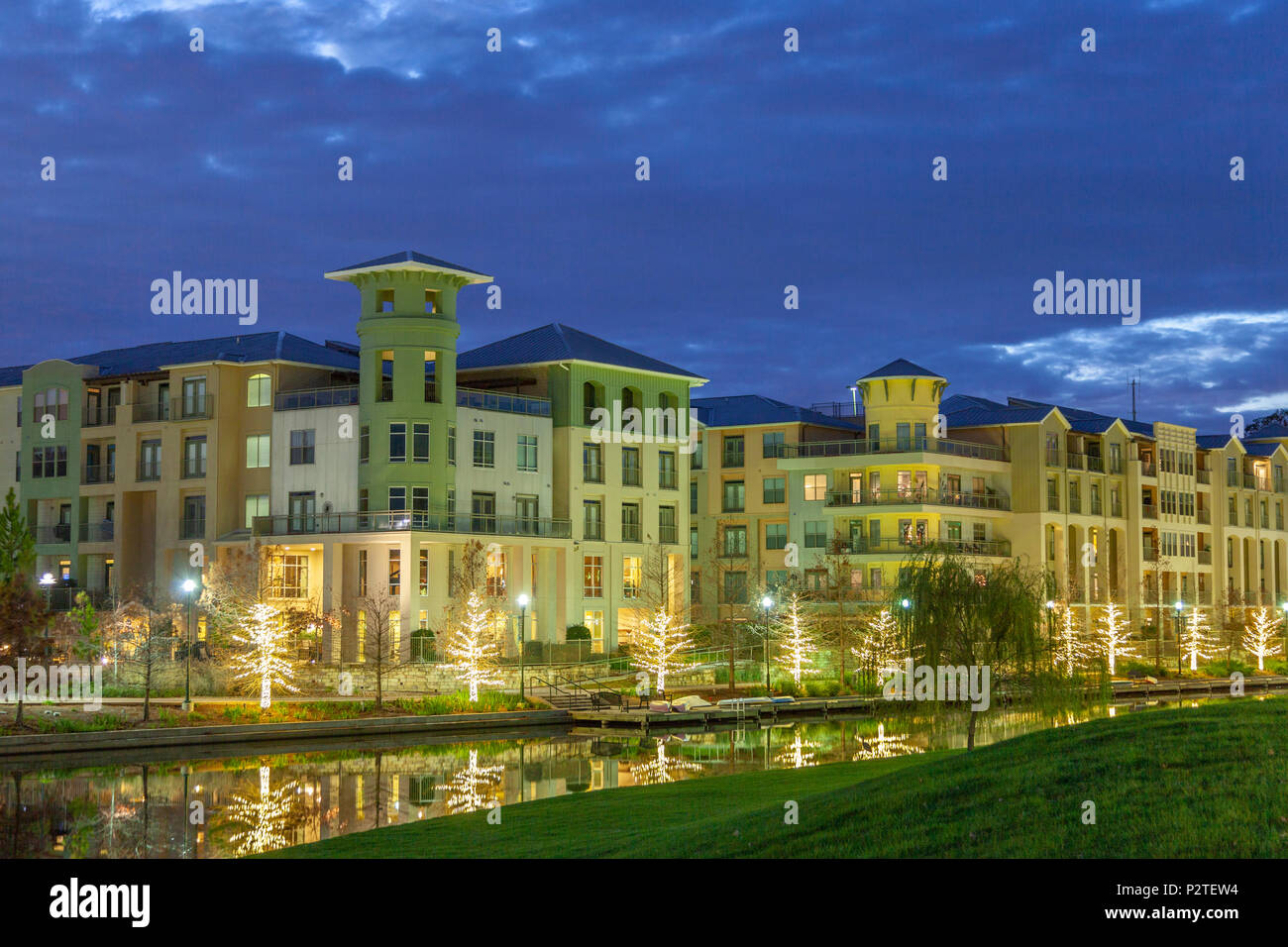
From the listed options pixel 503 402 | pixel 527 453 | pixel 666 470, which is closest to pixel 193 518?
pixel 503 402

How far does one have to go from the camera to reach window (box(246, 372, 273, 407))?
7106 centimetres

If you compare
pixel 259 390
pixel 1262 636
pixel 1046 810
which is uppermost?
pixel 259 390

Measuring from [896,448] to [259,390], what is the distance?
34.2 metres

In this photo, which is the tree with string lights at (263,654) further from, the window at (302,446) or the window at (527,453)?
the window at (527,453)

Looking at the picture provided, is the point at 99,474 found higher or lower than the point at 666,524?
higher

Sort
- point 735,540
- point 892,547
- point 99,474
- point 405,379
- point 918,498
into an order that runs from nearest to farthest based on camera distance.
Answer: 1. point 405,379
2. point 99,474
3. point 918,498
4. point 892,547
5. point 735,540

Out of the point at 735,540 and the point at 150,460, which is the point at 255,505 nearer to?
the point at 150,460

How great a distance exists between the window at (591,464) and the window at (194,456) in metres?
18.2

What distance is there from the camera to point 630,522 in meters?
75.4

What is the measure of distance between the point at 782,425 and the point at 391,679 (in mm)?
37711

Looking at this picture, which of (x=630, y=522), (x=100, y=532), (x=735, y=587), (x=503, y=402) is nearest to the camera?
(x=503, y=402)
